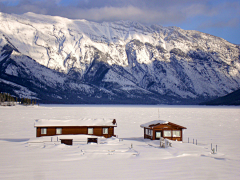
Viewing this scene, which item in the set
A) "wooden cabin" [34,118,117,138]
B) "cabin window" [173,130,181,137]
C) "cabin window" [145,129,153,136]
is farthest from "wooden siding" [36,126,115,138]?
"cabin window" [173,130,181,137]

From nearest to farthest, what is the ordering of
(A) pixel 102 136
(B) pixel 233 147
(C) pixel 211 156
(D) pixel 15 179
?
(D) pixel 15 179 < (C) pixel 211 156 < (B) pixel 233 147 < (A) pixel 102 136

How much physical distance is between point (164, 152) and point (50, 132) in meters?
22.4

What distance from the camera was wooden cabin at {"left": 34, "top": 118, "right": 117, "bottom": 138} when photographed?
56281 millimetres

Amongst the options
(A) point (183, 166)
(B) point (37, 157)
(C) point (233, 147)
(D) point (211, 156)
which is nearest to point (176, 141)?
(C) point (233, 147)

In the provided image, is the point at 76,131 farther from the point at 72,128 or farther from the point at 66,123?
the point at 66,123

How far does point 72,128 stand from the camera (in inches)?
2255

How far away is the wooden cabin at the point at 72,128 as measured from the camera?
56.3 m

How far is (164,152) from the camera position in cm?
4288

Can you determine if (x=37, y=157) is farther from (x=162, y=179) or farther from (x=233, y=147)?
(x=233, y=147)

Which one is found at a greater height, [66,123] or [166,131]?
[66,123]

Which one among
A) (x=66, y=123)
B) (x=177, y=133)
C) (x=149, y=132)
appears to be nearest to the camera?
(x=177, y=133)

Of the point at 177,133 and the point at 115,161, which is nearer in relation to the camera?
the point at 115,161

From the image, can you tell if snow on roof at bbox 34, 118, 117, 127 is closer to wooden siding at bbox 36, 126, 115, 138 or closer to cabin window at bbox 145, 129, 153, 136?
wooden siding at bbox 36, 126, 115, 138

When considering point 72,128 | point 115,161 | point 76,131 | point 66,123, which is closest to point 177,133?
point 76,131
